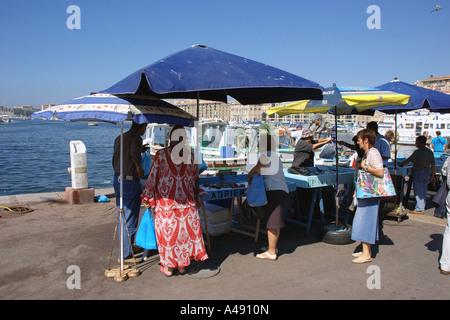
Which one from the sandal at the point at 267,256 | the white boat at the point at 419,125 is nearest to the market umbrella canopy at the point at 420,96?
the sandal at the point at 267,256

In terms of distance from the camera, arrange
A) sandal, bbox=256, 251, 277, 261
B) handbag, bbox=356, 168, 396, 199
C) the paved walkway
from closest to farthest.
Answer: the paved walkway, handbag, bbox=356, 168, 396, 199, sandal, bbox=256, 251, 277, 261

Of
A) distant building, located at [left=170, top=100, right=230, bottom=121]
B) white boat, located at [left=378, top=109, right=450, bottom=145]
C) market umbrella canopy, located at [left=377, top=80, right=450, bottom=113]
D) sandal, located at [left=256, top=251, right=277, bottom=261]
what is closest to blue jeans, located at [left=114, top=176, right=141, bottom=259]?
distant building, located at [left=170, top=100, right=230, bottom=121]

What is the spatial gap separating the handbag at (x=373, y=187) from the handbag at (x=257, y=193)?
4.22 feet

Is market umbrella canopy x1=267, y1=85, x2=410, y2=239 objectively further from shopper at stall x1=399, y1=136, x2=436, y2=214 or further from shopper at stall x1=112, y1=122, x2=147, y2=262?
shopper at stall x1=112, y1=122, x2=147, y2=262

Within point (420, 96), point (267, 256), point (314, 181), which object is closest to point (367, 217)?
point (314, 181)

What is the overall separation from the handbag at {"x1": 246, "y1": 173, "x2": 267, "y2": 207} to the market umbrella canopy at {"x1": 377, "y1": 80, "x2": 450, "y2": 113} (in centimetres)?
399

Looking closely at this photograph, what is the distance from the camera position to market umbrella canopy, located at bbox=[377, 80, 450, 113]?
704cm

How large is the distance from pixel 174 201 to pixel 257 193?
1.20 metres

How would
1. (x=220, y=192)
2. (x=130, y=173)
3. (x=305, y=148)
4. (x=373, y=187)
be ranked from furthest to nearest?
(x=305, y=148), (x=220, y=192), (x=373, y=187), (x=130, y=173)

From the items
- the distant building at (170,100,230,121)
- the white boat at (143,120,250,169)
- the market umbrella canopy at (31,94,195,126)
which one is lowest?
the white boat at (143,120,250,169)

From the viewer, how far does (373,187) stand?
480 centimetres

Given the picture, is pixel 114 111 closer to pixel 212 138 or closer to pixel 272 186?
pixel 272 186

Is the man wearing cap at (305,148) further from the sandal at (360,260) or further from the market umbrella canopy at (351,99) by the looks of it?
the sandal at (360,260)
